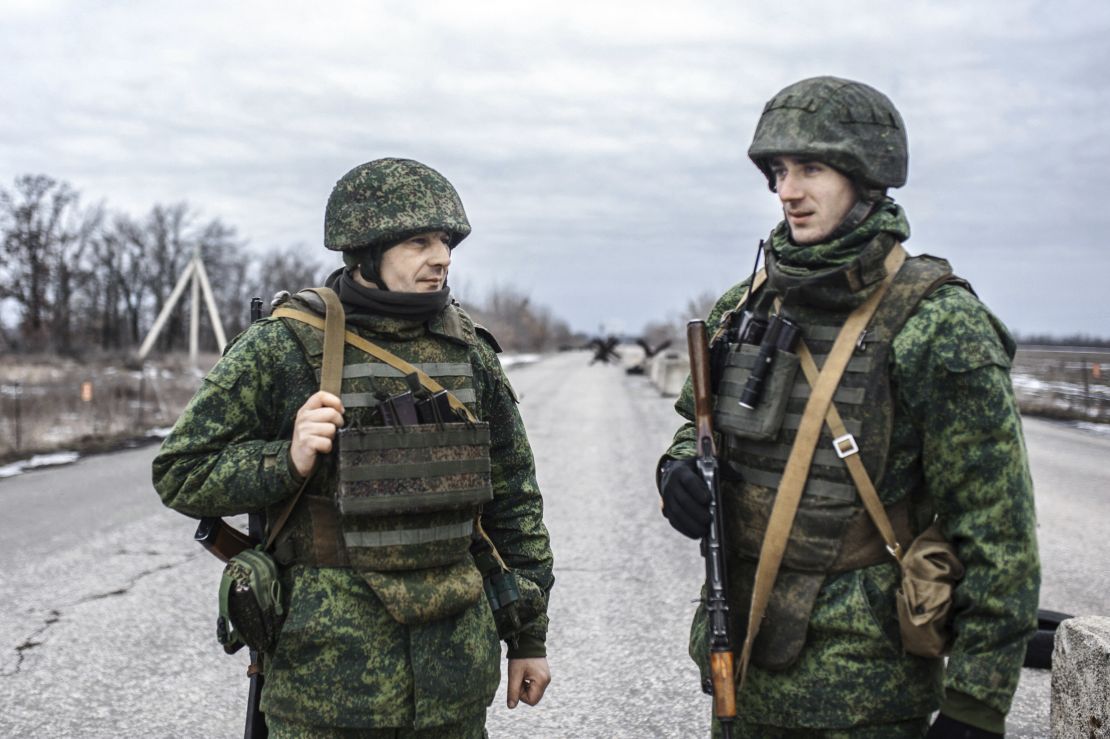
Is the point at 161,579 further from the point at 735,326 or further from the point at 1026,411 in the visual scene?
the point at 1026,411

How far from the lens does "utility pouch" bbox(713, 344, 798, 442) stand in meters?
2.46

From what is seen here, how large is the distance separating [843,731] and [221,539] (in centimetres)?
169

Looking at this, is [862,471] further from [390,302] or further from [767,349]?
[390,302]

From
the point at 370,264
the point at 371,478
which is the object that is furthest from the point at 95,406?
the point at 371,478

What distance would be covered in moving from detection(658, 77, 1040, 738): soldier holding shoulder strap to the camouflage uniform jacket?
659mm

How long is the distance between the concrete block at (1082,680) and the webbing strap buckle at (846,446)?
→ 1.53m

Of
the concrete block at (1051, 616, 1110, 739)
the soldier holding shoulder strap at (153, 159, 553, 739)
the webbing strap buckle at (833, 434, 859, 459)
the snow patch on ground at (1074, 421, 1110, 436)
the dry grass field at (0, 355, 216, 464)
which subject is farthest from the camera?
the snow patch on ground at (1074, 421, 1110, 436)

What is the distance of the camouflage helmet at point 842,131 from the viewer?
96.3 inches

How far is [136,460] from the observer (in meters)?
13.7

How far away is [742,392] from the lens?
2.54m

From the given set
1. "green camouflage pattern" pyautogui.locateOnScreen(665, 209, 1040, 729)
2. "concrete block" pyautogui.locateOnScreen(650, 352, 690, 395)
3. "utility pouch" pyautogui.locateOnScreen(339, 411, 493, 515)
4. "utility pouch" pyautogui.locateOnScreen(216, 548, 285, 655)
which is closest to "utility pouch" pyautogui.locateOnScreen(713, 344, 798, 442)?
"green camouflage pattern" pyautogui.locateOnScreen(665, 209, 1040, 729)

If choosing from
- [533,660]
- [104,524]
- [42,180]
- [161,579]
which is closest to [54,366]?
[42,180]

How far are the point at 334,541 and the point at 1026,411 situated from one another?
22575 mm

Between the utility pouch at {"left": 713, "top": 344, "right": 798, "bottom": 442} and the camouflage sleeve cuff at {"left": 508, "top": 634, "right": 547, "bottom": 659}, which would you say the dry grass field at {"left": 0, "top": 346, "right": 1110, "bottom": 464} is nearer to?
the camouflage sleeve cuff at {"left": 508, "top": 634, "right": 547, "bottom": 659}
